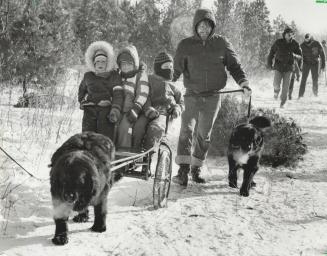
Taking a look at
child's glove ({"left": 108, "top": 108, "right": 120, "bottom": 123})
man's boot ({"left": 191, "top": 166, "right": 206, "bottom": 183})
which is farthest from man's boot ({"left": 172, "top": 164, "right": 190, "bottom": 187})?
child's glove ({"left": 108, "top": 108, "right": 120, "bottom": 123})

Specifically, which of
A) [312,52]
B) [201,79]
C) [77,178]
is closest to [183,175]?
[201,79]

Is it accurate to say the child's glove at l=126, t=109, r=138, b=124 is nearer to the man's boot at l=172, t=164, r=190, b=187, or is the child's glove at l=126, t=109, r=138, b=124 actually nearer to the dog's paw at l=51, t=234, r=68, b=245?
the man's boot at l=172, t=164, r=190, b=187

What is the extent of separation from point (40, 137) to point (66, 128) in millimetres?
1076

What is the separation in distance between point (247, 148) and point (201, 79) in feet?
4.06

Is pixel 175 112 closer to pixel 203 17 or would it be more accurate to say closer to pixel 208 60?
pixel 208 60

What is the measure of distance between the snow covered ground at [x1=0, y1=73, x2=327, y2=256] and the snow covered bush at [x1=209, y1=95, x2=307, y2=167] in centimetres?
45

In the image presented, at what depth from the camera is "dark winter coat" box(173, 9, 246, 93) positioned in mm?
6371

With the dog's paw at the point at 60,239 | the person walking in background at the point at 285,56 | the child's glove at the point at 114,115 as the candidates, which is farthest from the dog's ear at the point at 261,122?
the person walking in background at the point at 285,56

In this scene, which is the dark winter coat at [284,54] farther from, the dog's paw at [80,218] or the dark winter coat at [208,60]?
the dog's paw at [80,218]

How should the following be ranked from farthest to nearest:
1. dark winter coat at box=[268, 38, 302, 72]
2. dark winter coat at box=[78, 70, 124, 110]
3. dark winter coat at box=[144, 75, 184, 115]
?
1. dark winter coat at box=[268, 38, 302, 72]
2. dark winter coat at box=[144, 75, 184, 115]
3. dark winter coat at box=[78, 70, 124, 110]

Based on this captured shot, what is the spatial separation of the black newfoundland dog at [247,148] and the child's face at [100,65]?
194 cm

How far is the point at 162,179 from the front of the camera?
522cm

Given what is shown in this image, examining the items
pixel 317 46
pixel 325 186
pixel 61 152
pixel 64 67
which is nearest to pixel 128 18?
pixel 317 46

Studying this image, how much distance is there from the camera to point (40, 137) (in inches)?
267
